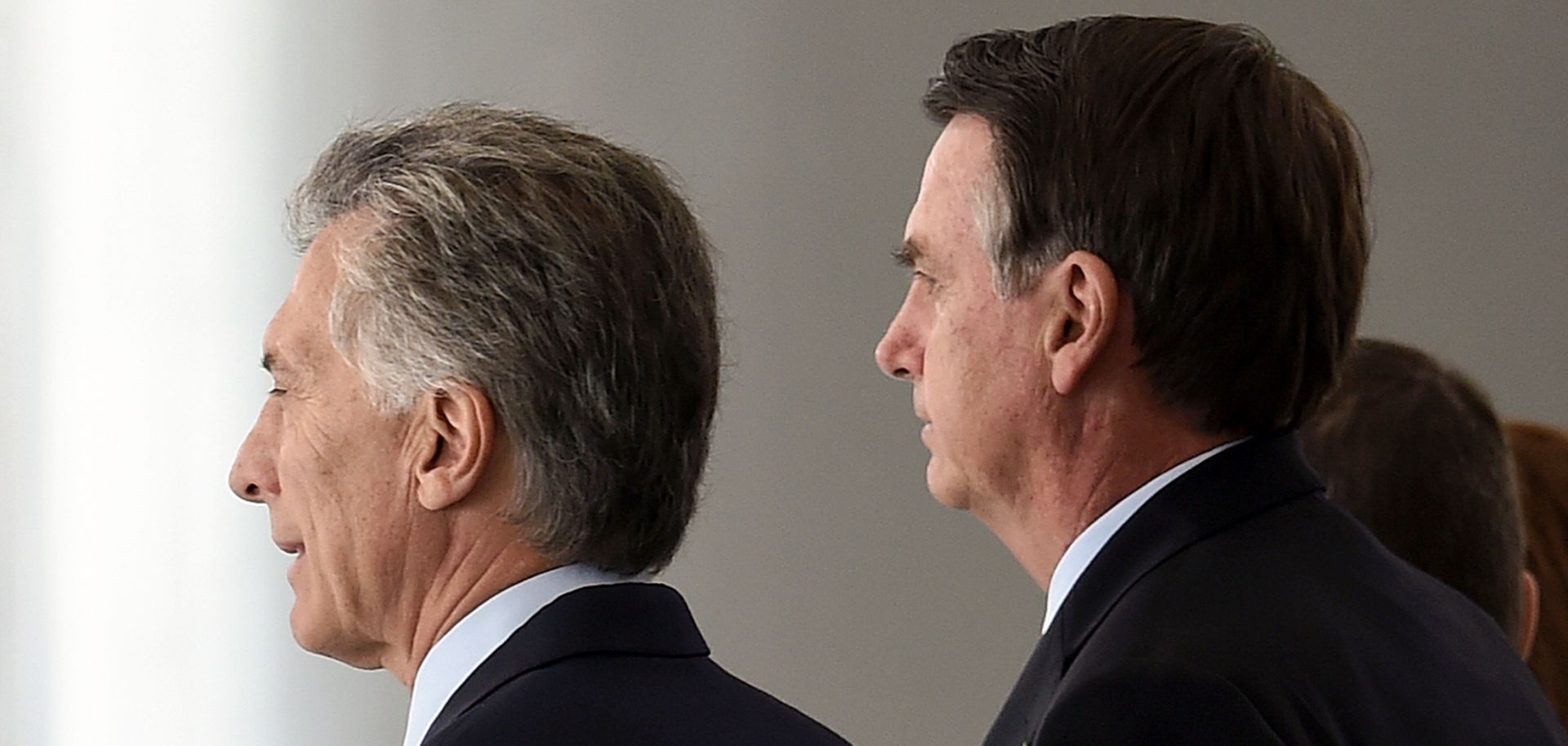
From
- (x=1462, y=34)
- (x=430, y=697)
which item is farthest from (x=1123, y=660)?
(x=1462, y=34)

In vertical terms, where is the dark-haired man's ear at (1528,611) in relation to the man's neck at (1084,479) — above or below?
below

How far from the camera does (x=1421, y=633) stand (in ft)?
3.51

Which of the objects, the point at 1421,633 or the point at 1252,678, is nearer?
the point at 1252,678

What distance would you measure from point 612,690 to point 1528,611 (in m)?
0.77

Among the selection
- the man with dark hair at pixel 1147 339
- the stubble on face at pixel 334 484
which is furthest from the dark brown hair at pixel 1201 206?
the stubble on face at pixel 334 484

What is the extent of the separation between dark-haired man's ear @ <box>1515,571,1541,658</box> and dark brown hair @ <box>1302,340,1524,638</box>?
2 cm

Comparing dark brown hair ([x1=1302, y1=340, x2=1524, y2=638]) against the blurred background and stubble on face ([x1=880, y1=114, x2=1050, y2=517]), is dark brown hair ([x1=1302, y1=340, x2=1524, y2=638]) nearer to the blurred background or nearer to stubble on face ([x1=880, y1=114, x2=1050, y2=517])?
stubble on face ([x1=880, y1=114, x2=1050, y2=517])

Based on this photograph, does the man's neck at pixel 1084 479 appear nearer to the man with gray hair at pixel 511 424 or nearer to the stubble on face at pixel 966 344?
the stubble on face at pixel 966 344

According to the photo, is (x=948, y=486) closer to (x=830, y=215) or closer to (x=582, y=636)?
(x=582, y=636)

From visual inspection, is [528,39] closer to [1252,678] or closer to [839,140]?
[839,140]

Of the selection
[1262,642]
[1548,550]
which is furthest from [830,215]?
[1262,642]

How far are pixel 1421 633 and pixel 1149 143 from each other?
1.06 feet

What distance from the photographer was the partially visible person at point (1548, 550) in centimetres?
161

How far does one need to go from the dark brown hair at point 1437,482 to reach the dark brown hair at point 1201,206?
0.70 feet
